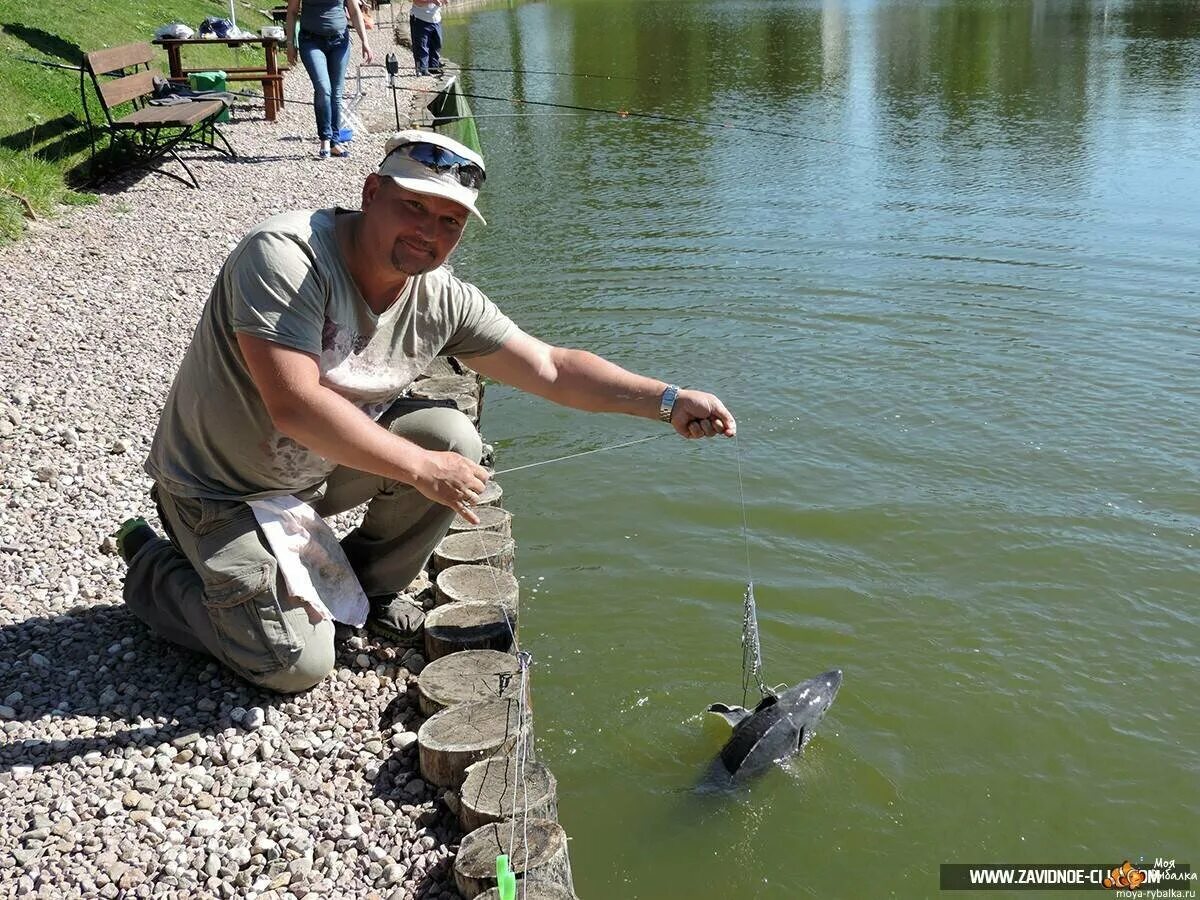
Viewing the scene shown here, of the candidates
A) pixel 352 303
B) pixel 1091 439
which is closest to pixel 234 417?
pixel 352 303

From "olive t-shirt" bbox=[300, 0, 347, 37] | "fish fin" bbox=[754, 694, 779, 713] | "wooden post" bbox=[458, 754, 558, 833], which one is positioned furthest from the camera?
"olive t-shirt" bbox=[300, 0, 347, 37]

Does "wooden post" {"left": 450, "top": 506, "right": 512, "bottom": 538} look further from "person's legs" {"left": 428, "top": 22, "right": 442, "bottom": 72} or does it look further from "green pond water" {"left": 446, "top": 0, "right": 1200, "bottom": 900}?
"person's legs" {"left": 428, "top": 22, "right": 442, "bottom": 72}

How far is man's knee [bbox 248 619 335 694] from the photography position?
4.19m

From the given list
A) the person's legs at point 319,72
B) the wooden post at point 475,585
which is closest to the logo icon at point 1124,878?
the wooden post at point 475,585

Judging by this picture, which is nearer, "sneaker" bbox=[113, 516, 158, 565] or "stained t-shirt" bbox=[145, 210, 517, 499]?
"stained t-shirt" bbox=[145, 210, 517, 499]

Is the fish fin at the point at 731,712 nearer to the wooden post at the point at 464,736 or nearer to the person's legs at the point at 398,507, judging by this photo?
the wooden post at the point at 464,736

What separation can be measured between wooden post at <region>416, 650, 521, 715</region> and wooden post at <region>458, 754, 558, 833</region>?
1.31 ft

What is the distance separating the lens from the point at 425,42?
2364cm

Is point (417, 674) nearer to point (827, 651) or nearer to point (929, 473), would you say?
point (827, 651)

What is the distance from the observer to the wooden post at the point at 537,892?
131 inches

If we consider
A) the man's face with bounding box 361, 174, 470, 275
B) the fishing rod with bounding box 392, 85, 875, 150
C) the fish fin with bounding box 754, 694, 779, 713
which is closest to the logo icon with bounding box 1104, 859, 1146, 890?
the fish fin with bounding box 754, 694, 779, 713

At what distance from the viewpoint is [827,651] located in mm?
5414

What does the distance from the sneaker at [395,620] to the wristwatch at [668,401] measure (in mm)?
1319

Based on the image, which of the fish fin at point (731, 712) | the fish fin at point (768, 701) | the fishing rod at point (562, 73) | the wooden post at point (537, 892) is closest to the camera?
the wooden post at point (537, 892)
